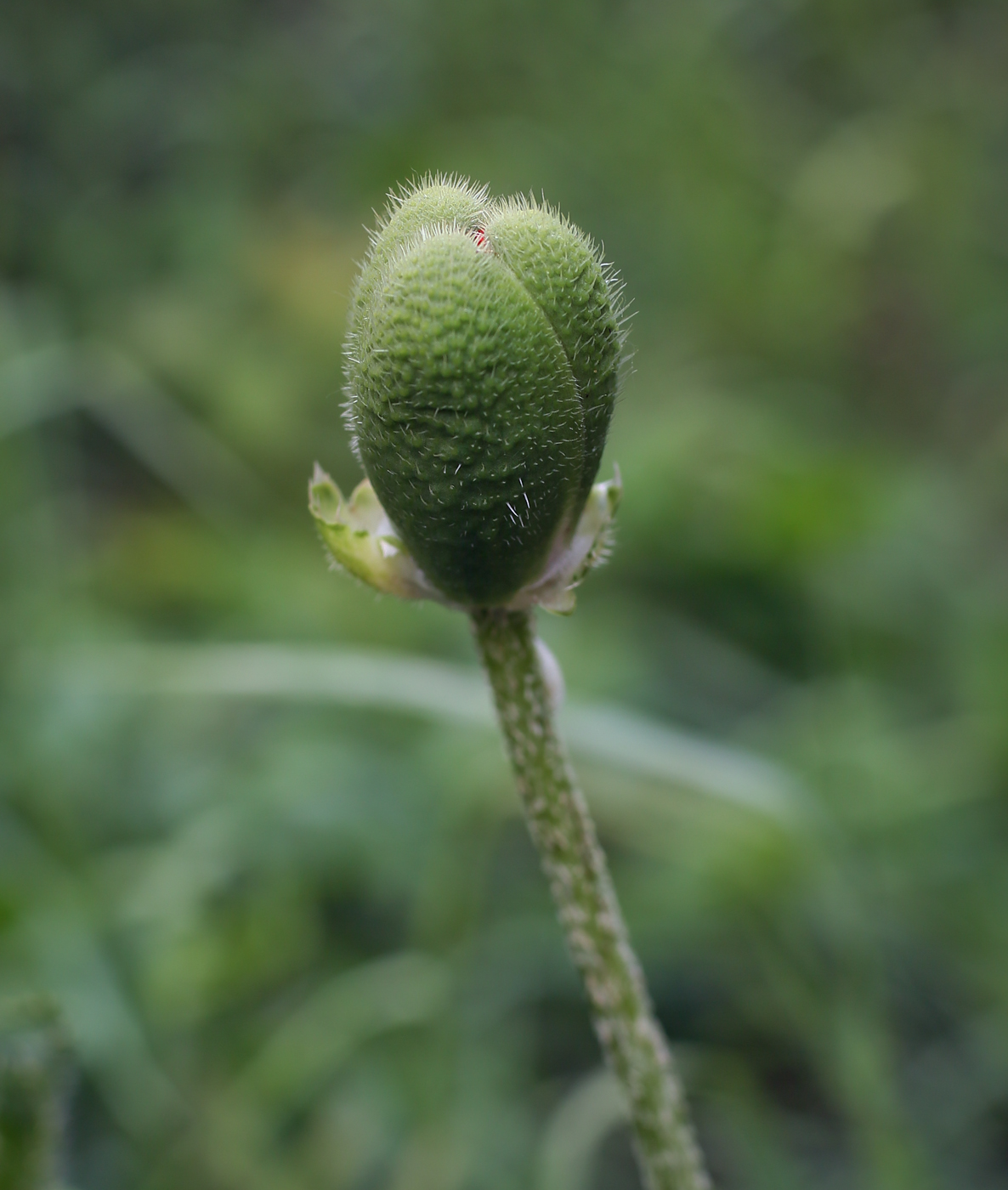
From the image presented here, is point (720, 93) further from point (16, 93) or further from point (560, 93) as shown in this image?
point (16, 93)

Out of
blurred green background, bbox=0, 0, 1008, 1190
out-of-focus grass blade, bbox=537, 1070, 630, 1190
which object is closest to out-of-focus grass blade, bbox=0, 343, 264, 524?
blurred green background, bbox=0, 0, 1008, 1190

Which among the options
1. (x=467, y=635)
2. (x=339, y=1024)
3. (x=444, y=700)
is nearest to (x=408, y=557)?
(x=444, y=700)

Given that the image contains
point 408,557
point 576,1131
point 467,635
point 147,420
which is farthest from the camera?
point 147,420

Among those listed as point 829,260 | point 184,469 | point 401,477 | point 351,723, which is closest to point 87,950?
point 351,723

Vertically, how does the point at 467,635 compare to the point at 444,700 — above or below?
above

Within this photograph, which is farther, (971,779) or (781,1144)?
(971,779)

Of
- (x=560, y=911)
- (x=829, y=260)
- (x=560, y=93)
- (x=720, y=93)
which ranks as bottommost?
(x=560, y=911)

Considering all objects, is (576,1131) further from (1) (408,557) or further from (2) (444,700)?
(1) (408,557)
